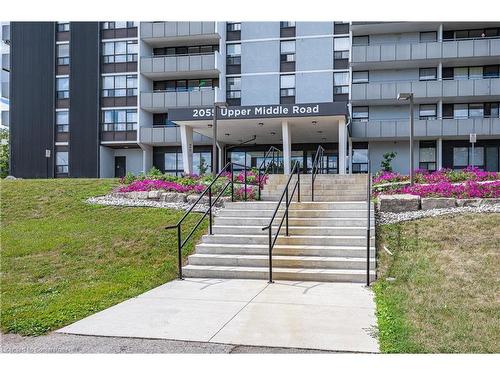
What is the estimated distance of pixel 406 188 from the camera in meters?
13.0

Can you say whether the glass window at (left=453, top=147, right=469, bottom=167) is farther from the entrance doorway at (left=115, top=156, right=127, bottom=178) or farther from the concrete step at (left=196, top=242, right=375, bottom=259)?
the concrete step at (left=196, top=242, right=375, bottom=259)

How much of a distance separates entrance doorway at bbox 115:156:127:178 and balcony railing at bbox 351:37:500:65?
61.0 ft

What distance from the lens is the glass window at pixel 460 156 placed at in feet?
101

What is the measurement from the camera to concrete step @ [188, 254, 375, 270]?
8359 millimetres

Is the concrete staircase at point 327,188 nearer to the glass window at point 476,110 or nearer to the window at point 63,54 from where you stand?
the glass window at point 476,110

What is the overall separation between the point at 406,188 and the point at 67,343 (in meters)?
10.4

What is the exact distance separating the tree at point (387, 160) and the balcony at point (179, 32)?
14463 mm

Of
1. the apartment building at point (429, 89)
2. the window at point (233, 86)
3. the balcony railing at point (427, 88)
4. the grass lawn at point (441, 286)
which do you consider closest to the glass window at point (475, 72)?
the apartment building at point (429, 89)

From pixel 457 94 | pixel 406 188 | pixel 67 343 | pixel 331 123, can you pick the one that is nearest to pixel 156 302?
pixel 67 343

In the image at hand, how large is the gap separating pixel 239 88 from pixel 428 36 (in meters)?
13.6

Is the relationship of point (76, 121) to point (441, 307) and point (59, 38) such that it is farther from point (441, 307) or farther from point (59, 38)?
point (441, 307)

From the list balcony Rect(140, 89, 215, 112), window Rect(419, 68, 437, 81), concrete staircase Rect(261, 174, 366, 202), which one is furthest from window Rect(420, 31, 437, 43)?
concrete staircase Rect(261, 174, 366, 202)

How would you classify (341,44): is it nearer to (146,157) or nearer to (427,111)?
(427,111)

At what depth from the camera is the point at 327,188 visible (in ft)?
43.7
